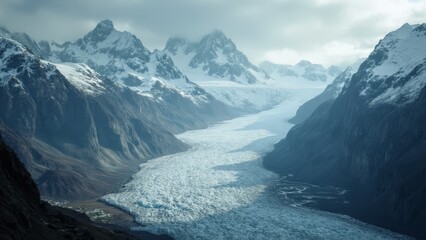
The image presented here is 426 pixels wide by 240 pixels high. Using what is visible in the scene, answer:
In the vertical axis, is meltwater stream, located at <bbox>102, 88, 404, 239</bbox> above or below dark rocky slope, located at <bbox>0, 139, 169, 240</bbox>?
below

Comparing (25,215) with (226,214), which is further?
(226,214)

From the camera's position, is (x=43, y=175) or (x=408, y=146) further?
(x=43, y=175)

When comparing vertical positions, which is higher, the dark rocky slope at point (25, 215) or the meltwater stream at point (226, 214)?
the dark rocky slope at point (25, 215)

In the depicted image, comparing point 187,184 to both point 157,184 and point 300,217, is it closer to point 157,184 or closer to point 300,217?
point 157,184

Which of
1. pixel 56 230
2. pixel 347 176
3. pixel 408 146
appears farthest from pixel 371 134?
pixel 56 230

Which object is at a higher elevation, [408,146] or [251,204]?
[408,146]

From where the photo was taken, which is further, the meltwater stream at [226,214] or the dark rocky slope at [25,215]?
the meltwater stream at [226,214]

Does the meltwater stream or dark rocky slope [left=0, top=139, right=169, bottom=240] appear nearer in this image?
dark rocky slope [left=0, top=139, right=169, bottom=240]

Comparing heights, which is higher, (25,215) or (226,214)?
(25,215)
